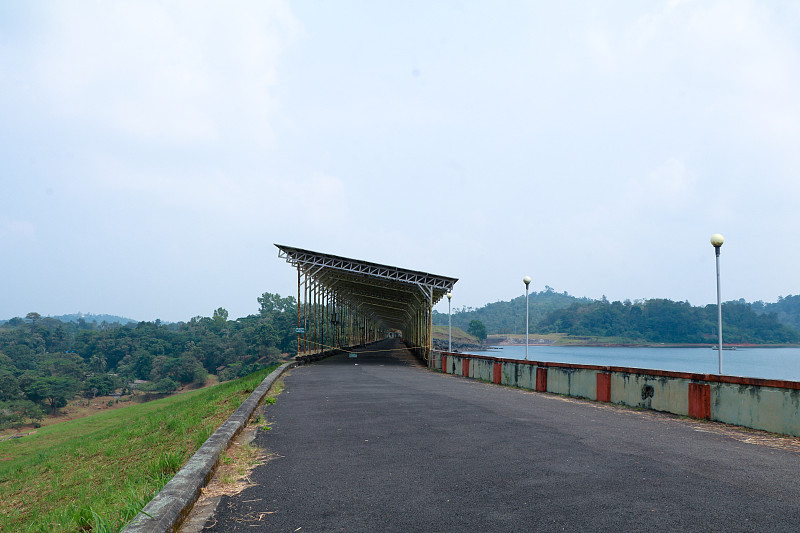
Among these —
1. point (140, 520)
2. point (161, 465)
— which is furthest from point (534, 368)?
point (140, 520)

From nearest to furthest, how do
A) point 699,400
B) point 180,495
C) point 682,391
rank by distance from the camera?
point 180,495 < point 699,400 < point 682,391

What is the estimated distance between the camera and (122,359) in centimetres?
12412

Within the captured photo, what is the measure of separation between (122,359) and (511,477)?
13590 cm

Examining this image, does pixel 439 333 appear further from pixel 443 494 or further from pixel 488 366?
pixel 443 494

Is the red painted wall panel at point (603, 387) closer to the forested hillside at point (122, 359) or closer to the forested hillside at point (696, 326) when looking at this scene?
the forested hillside at point (122, 359)

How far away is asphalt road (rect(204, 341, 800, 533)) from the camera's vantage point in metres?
Result: 4.29

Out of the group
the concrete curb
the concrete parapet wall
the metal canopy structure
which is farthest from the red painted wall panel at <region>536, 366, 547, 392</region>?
the metal canopy structure

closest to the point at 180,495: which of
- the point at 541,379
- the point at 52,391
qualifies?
the point at 541,379

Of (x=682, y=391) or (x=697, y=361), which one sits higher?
(x=682, y=391)

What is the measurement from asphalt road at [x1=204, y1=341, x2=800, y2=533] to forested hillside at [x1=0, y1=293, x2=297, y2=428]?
267 ft

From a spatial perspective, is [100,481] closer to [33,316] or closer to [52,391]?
[52,391]

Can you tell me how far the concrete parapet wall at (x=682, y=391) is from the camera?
27.8 feet

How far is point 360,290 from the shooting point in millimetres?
54625

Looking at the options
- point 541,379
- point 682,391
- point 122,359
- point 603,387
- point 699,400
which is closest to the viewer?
point 699,400
